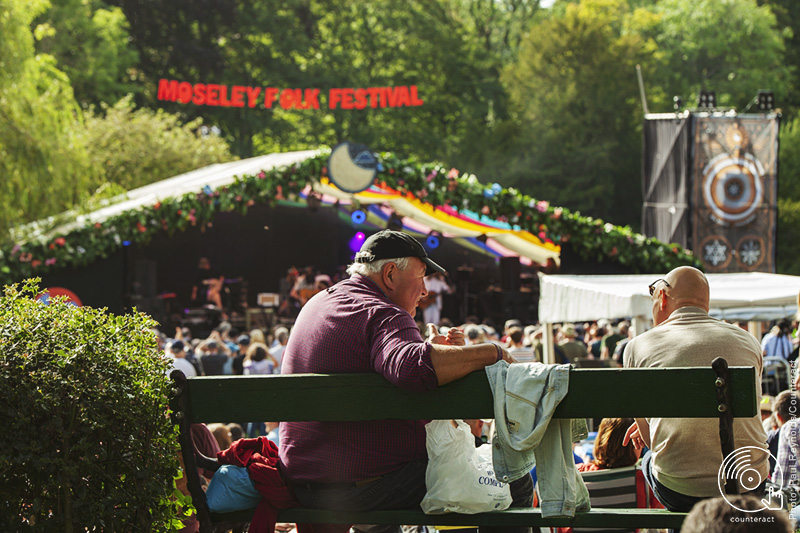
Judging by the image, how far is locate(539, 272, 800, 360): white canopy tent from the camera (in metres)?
9.20

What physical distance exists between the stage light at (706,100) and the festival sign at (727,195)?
77.0 inches

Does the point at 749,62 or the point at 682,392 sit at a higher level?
the point at 749,62

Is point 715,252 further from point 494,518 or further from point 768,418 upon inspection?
point 494,518

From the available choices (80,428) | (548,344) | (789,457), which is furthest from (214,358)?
(80,428)

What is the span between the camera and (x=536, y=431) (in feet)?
9.93

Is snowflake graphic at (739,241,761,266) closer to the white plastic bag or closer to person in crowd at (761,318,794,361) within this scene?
person in crowd at (761,318,794,361)

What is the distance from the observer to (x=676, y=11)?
41750 mm

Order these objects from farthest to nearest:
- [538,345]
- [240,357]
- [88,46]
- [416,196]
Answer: [88,46]
[416,196]
[538,345]
[240,357]

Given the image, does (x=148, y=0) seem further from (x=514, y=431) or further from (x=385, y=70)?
(x=514, y=431)

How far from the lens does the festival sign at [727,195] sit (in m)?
18.2

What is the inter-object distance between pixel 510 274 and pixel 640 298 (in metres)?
11.8

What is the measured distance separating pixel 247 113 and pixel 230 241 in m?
16.8

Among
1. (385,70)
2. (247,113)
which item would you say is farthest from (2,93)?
(385,70)

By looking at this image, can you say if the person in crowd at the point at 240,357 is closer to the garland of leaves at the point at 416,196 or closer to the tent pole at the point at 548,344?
the tent pole at the point at 548,344
